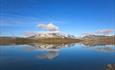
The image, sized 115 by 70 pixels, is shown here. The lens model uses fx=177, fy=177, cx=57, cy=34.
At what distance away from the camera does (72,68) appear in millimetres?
14461

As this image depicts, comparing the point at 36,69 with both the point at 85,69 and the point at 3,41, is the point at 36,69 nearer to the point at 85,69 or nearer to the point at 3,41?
the point at 85,69

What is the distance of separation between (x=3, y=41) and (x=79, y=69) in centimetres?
4487

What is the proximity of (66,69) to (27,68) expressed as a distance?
3232mm

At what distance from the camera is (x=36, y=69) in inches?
572

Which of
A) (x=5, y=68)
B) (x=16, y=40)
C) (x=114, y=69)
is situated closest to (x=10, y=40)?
(x=16, y=40)

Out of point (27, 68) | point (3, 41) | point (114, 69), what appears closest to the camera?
point (114, 69)

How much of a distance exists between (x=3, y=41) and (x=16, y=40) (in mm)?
4351

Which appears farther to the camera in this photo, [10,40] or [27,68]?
[10,40]

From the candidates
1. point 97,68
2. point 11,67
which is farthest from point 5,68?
point 97,68

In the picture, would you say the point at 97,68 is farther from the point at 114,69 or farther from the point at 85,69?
the point at 114,69

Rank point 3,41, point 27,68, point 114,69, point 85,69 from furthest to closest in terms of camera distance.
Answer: point 3,41
point 27,68
point 85,69
point 114,69

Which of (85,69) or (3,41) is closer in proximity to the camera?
(85,69)

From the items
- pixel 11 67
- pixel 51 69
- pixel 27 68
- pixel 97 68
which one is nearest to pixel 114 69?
pixel 97 68

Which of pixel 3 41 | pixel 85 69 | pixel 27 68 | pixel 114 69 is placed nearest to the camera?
pixel 114 69
